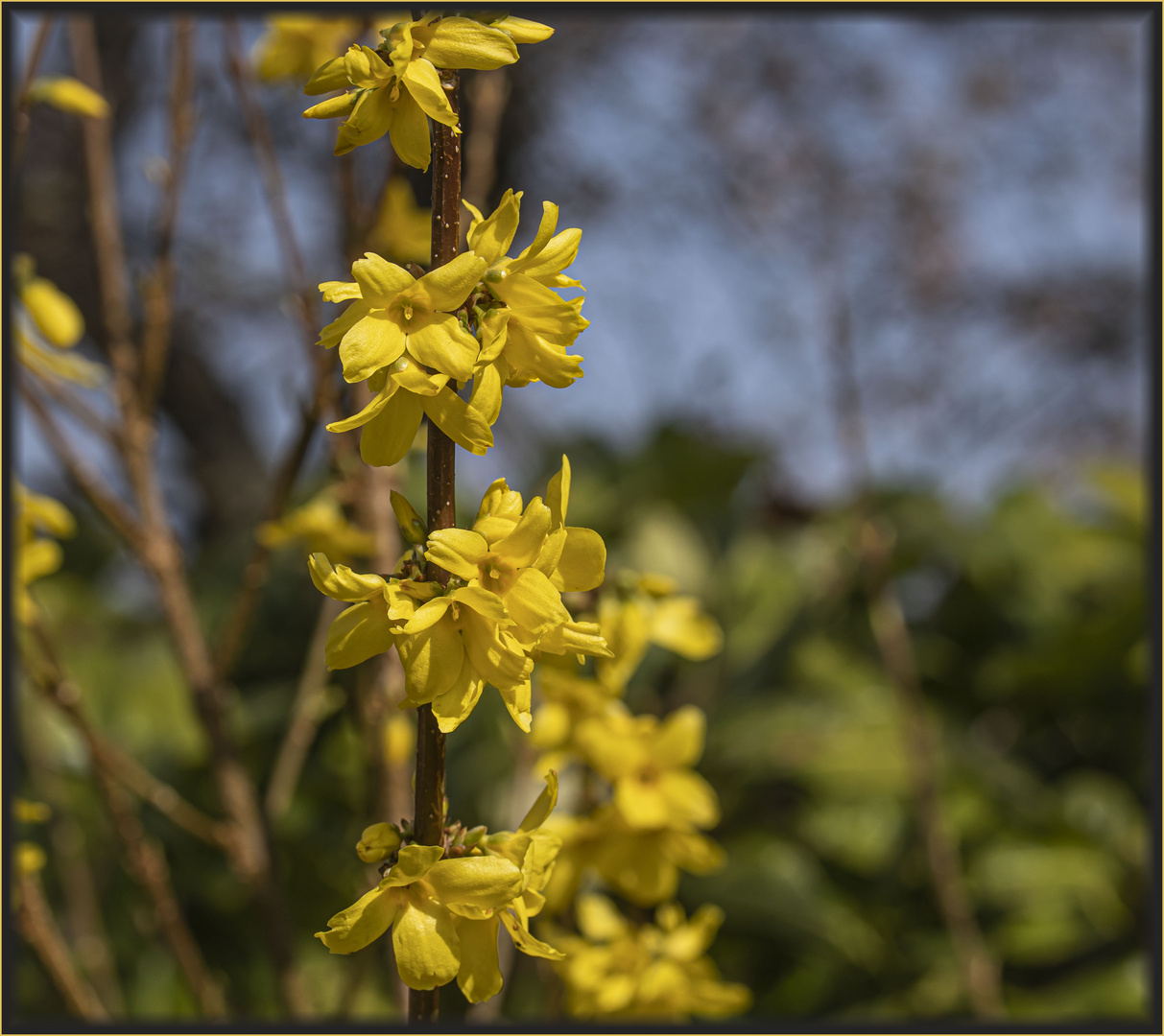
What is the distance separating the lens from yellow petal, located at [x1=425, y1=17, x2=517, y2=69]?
1.46 feet

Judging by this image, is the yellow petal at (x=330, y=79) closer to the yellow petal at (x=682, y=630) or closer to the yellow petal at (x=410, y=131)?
the yellow petal at (x=410, y=131)

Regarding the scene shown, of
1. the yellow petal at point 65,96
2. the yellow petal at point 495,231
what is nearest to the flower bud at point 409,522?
the yellow petal at point 495,231

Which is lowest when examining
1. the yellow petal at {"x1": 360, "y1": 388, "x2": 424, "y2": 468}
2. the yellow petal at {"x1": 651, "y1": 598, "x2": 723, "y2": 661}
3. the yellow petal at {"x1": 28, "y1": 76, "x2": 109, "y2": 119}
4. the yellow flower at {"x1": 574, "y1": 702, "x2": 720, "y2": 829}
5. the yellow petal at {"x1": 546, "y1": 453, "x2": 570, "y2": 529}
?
the yellow flower at {"x1": 574, "y1": 702, "x2": 720, "y2": 829}

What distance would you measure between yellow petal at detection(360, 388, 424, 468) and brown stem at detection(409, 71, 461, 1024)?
→ 0.05 feet

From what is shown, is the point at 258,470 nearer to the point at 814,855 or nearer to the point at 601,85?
the point at 601,85

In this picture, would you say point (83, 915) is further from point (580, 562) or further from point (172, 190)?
point (580, 562)

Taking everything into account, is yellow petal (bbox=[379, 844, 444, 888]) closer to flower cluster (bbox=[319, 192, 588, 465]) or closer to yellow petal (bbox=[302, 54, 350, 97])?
flower cluster (bbox=[319, 192, 588, 465])

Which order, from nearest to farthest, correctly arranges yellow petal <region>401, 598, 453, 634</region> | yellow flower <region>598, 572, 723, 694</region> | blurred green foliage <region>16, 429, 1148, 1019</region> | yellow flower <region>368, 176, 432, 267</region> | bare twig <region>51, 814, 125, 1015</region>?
yellow petal <region>401, 598, 453, 634</region> < yellow flower <region>598, 572, 723, 694</region> < yellow flower <region>368, 176, 432, 267</region> < bare twig <region>51, 814, 125, 1015</region> < blurred green foliage <region>16, 429, 1148, 1019</region>

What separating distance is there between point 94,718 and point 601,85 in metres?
3.59

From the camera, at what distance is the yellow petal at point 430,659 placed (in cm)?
42

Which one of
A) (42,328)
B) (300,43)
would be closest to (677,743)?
(42,328)

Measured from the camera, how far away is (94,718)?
2150 mm

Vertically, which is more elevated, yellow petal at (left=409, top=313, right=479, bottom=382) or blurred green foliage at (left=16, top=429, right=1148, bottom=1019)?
yellow petal at (left=409, top=313, right=479, bottom=382)

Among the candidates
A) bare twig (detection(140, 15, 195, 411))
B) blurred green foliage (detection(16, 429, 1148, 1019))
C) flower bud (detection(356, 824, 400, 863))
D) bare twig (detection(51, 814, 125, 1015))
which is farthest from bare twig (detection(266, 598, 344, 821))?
flower bud (detection(356, 824, 400, 863))
